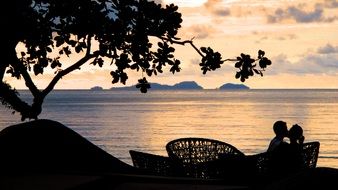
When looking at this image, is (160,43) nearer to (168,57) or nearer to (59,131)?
(168,57)

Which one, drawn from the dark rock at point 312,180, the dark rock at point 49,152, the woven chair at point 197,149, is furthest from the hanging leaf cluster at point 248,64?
the dark rock at point 312,180

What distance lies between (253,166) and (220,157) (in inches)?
21.0

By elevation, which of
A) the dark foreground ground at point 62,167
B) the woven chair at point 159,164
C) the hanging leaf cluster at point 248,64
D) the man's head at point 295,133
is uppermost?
the hanging leaf cluster at point 248,64

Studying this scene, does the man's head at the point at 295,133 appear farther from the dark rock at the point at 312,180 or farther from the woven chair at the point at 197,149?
the dark rock at the point at 312,180

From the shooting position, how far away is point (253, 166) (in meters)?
8.29

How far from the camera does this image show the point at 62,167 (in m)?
4.49

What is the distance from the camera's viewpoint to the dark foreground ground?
3.60 meters

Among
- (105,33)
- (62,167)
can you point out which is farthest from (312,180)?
(105,33)

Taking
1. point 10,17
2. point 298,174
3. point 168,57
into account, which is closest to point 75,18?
point 10,17

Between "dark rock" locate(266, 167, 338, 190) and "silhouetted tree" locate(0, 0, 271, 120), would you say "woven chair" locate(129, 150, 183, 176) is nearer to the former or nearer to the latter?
"silhouetted tree" locate(0, 0, 271, 120)

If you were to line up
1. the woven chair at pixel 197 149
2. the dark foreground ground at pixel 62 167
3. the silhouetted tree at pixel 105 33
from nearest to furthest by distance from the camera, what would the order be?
the dark foreground ground at pixel 62 167
the silhouetted tree at pixel 105 33
the woven chair at pixel 197 149

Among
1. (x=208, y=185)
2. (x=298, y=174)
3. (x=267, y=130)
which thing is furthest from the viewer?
(x=267, y=130)

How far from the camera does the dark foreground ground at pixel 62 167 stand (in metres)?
3.60

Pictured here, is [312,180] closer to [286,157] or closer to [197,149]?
[286,157]
